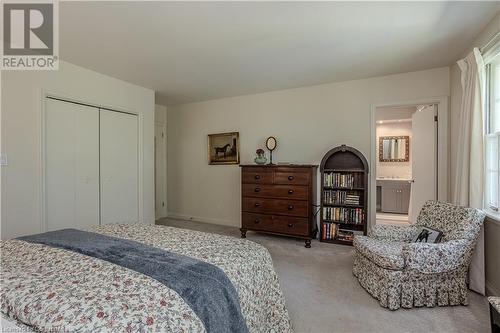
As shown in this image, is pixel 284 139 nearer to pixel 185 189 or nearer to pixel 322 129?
pixel 322 129

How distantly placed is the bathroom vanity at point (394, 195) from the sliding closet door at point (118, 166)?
5201mm

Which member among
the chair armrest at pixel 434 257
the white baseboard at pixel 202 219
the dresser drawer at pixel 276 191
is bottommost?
the white baseboard at pixel 202 219

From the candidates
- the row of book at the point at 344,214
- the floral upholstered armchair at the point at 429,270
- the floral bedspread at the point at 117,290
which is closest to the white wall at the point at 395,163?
the row of book at the point at 344,214

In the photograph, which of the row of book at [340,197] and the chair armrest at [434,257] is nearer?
the chair armrest at [434,257]

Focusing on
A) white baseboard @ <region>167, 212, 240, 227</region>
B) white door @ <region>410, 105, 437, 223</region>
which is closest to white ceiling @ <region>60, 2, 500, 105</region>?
white door @ <region>410, 105, 437, 223</region>

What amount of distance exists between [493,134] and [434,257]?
4.19 feet

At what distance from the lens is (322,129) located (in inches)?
162

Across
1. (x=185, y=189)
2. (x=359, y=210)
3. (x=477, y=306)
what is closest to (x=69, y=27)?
(x=185, y=189)

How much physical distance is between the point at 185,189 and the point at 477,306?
15.5 ft

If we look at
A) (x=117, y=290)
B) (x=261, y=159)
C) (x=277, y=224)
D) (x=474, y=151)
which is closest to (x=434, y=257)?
(x=474, y=151)

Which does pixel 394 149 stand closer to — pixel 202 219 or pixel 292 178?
pixel 292 178

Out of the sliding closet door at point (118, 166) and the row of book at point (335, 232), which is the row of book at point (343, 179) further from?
the sliding closet door at point (118, 166)

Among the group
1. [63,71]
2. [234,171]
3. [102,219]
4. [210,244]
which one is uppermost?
[63,71]

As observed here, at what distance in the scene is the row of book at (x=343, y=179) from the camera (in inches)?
150
